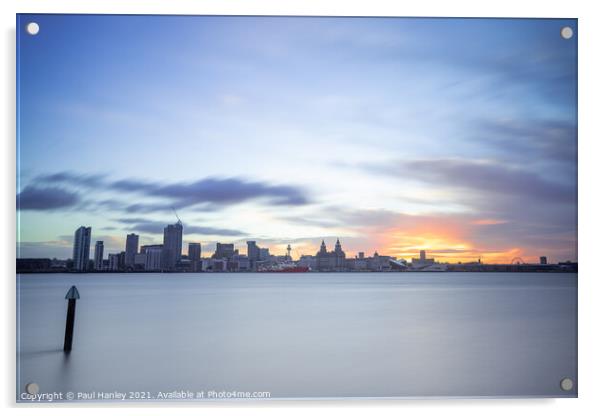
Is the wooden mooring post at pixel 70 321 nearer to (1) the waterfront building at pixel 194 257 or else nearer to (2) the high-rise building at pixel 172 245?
(2) the high-rise building at pixel 172 245

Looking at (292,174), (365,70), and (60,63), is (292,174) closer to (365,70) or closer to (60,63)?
Result: (365,70)

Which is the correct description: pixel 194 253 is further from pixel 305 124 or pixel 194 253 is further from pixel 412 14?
pixel 412 14

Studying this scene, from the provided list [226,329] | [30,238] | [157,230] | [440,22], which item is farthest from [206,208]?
[440,22]

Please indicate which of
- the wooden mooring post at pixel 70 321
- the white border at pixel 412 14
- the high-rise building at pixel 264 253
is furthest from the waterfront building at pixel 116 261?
the white border at pixel 412 14

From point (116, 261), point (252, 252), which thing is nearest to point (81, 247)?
point (116, 261)

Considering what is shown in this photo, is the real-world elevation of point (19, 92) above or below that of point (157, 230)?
above

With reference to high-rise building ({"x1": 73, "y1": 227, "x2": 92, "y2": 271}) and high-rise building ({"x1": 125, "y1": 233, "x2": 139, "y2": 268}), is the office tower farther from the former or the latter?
high-rise building ({"x1": 73, "y1": 227, "x2": 92, "y2": 271})
